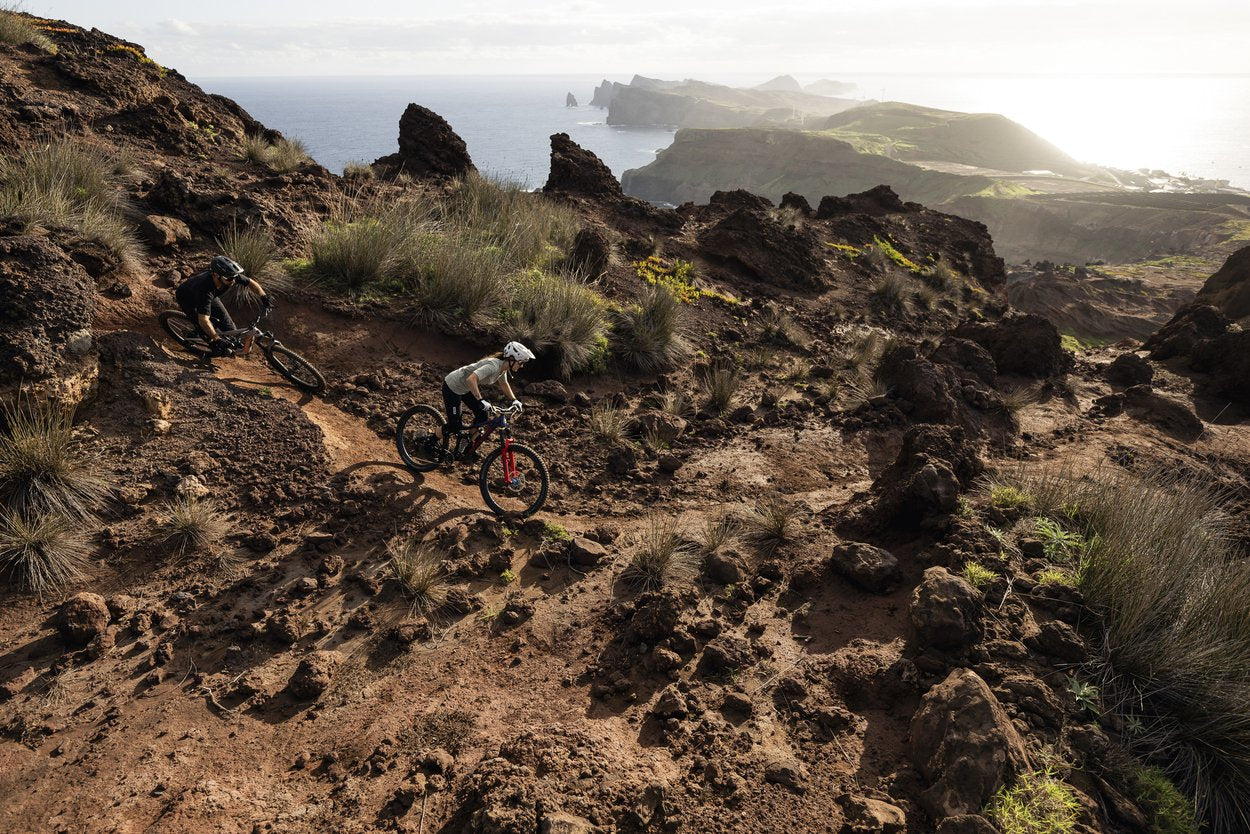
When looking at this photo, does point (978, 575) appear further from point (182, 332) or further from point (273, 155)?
point (273, 155)

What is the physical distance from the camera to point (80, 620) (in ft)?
13.1

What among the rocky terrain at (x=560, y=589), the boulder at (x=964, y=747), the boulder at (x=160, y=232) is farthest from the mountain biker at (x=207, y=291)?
the boulder at (x=964, y=747)

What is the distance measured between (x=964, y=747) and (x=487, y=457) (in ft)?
14.6

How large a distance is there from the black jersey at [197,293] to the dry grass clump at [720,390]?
19.2ft

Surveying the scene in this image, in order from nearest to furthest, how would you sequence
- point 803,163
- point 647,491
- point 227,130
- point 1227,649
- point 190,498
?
1. point 1227,649
2. point 190,498
3. point 647,491
4. point 227,130
5. point 803,163

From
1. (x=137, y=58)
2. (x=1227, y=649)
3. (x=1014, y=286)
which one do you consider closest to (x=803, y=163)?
(x=1014, y=286)

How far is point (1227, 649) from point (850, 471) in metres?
4.14

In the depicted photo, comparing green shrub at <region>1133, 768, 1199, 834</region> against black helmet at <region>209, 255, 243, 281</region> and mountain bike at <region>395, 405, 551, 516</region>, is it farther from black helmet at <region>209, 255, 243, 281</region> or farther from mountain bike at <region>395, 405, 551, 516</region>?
black helmet at <region>209, 255, 243, 281</region>

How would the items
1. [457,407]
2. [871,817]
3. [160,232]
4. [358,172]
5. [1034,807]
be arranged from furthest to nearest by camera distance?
[358,172]
[160,232]
[457,407]
[871,817]
[1034,807]

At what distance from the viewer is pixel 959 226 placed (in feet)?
64.2

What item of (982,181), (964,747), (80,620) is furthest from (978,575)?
(982,181)

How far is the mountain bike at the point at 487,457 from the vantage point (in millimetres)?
5742

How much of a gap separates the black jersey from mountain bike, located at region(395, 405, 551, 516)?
7.62 feet

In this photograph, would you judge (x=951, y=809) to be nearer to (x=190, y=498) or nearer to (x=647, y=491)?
(x=647, y=491)
